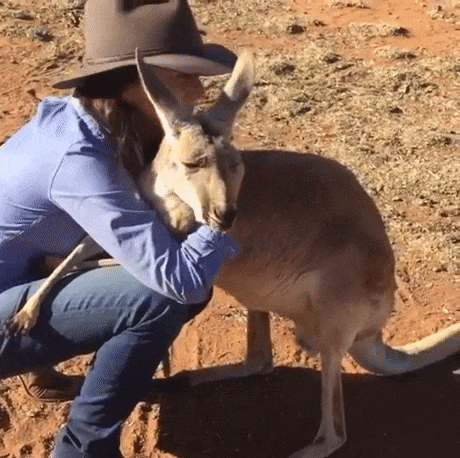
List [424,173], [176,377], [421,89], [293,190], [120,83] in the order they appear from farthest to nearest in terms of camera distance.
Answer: [421,89]
[424,173]
[176,377]
[293,190]
[120,83]

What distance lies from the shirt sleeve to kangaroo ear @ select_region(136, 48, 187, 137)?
17cm

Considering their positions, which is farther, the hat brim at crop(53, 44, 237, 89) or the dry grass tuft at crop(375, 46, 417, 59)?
the dry grass tuft at crop(375, 46, 417, 59)

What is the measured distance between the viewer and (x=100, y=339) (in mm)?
2596

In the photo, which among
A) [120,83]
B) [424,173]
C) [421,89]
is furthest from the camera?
[421,89]

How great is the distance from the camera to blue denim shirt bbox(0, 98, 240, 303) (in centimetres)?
235

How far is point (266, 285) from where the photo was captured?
2938 mm

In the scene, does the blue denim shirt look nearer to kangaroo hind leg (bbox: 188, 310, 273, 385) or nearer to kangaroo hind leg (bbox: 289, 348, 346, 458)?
kangaroo hind leg (bbox: 289, 348, 346, 458)

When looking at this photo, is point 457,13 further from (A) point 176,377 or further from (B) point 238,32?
(A) point 176,377

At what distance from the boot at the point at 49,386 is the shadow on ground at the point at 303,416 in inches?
12.6

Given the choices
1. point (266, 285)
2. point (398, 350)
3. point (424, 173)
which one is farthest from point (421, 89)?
point (266, 285)

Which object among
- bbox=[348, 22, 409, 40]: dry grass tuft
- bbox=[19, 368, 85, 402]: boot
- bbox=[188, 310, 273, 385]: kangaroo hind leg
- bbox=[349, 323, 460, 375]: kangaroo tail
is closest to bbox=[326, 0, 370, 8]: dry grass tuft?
bbox=[348, 22, 409, 40]: dry grass tuft

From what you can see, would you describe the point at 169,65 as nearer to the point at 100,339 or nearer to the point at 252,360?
the point at 100,339

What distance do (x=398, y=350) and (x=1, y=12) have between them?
4.54 m

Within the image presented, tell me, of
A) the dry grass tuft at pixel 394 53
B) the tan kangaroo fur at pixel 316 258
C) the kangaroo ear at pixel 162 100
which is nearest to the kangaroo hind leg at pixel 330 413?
the tan kangaroo fur at pixel 316 258
